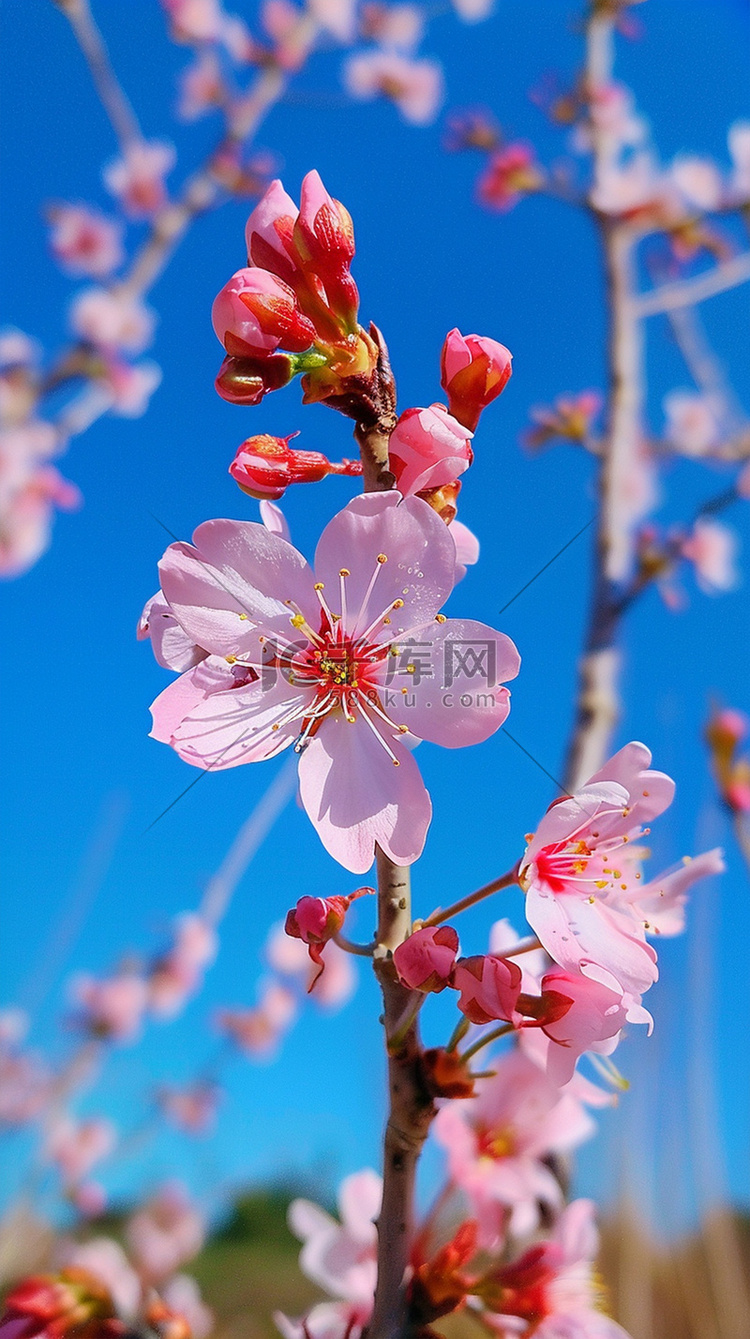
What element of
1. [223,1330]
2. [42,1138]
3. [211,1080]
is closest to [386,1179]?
[42,1138]

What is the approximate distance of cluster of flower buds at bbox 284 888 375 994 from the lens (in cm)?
48

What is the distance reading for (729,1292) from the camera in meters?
1.81

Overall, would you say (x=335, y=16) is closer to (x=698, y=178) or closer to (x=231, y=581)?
(x=698, y=178)

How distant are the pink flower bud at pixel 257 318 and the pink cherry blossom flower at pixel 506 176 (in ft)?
7.02

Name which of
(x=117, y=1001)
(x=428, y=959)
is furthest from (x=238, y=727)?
(x=117, y=1001)

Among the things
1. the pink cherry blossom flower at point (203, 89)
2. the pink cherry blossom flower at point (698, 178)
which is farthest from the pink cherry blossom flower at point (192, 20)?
the pink cherry blossom flower at point (698, 178)

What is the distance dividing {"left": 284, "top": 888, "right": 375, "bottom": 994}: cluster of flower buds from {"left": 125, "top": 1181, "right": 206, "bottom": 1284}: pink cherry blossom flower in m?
2.47

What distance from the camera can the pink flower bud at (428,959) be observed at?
45 centimetres

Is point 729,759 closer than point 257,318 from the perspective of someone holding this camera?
No

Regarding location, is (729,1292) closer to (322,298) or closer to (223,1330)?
(223,1330)

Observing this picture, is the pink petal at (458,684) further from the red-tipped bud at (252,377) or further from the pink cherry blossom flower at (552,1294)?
the pink cherry blossom flower at (552,1294)

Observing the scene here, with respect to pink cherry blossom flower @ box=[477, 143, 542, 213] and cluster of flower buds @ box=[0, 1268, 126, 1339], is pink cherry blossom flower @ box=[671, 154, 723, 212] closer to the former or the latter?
pink cherry blossom flower @ box=[477, 143, 542, 213]

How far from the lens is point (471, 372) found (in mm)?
559

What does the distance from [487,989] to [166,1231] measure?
3703mm
